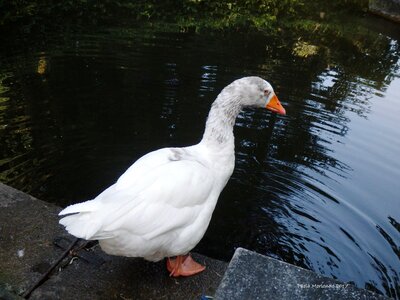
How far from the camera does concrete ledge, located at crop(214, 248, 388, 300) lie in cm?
194

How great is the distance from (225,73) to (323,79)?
208 centimetres

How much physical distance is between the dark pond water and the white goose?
118 centimetres

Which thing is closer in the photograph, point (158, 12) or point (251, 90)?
point (251, 90)

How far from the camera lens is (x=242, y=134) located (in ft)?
19.4

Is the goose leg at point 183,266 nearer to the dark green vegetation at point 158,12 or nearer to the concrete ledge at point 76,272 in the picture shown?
the concrete ledge at point 76,272

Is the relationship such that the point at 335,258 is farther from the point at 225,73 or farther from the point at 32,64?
the point at 32,64

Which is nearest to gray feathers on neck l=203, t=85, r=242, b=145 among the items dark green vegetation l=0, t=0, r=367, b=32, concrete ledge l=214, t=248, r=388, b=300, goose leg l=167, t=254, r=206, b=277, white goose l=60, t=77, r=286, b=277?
white goose l=60, t=77, r=286, b=277

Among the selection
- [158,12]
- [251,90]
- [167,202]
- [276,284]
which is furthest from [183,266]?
[158,12]

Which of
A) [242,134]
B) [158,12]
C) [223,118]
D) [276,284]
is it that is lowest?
[158,12]

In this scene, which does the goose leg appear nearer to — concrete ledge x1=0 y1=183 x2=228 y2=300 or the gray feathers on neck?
concrete ledge x1=0 y1=183 x2=228 y2=300

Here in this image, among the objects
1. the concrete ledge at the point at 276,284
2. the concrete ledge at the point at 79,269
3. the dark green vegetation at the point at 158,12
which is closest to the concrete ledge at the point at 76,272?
the concrete ledge at the point at 79,269

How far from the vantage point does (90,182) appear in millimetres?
4727

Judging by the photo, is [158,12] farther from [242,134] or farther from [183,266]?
[183,266]

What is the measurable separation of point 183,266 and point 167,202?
1.97 ft
